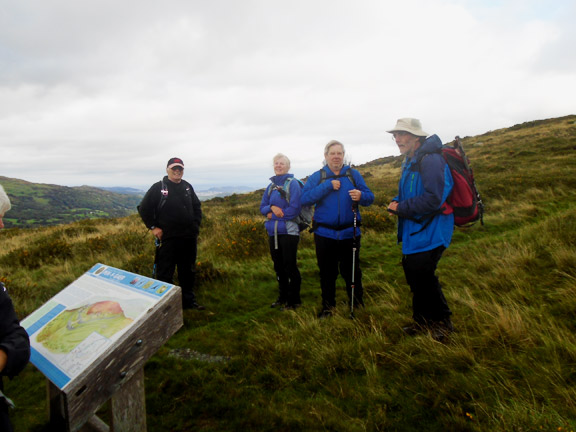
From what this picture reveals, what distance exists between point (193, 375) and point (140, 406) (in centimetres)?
101

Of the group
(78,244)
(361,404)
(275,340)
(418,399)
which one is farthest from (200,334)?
(78,244)

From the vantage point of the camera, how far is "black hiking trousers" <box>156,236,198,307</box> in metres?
4.70

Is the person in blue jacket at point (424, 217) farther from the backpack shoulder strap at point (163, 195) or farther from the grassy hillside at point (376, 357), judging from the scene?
the backpack shoulder strap at point (163, 195)

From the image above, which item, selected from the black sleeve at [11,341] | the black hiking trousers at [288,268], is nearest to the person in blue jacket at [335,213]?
the black hiking trousers at [288,268]

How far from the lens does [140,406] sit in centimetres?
222

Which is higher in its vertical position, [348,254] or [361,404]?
[348,254]

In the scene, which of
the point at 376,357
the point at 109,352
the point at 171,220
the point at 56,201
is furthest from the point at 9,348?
the point at 56,201

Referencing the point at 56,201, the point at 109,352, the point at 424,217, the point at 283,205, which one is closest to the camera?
the point at 109,352

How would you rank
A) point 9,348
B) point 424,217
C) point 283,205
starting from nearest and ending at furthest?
point 9,348 < point 424,217 < point 283,205

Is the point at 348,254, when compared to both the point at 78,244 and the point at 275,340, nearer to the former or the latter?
the point at 275,340

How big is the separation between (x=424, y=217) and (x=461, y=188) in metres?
0.45

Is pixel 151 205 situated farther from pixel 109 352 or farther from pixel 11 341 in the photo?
pixel 11 341

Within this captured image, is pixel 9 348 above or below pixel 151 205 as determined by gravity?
below

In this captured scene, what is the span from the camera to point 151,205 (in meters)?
4.61
